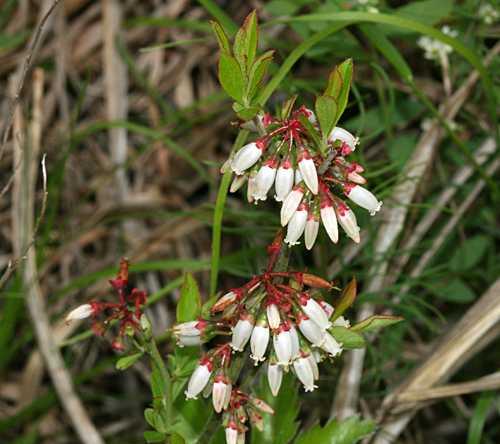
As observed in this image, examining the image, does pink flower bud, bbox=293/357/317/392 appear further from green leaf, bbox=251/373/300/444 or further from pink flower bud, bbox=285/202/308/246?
green leaf, bbox=251/373/300/444

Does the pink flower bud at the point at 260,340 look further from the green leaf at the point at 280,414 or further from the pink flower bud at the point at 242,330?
the green leaf at the point at 280,414

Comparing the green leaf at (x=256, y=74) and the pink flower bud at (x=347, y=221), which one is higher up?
the green leaf at (x=256, y=74)

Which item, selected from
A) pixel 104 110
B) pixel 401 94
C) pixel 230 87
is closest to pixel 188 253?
pixel 104 110

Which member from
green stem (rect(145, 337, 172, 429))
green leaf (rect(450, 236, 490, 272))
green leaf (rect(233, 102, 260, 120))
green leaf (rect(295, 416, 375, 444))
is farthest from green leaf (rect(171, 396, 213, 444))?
green leaf (rect(450, 236, 490, 272))

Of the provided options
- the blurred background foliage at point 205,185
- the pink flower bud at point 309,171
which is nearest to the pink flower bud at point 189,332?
the pink flower bud at point 309,171

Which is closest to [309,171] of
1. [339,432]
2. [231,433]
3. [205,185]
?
[231,433]

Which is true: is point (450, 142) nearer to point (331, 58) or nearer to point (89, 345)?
point (331, 58)

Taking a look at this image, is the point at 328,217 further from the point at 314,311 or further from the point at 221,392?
the point at 221,392
